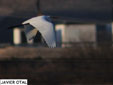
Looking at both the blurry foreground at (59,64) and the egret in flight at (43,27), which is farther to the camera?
the blurry foreground at (59,64)

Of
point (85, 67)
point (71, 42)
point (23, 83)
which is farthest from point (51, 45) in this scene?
point (71, 42)

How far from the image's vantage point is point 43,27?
9.25ft

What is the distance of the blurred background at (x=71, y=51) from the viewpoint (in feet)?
61.8

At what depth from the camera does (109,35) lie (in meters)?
22.1

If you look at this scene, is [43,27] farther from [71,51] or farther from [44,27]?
[71,51]

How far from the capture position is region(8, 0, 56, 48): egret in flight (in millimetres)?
2771

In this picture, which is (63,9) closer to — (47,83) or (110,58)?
(110,58)

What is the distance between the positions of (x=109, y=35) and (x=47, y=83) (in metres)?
8.33

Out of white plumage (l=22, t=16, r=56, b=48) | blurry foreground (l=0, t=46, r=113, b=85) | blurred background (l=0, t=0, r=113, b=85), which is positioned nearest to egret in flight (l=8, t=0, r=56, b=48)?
white plumage (l=22, t=16, r=56, b=48)

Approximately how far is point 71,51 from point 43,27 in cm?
1944

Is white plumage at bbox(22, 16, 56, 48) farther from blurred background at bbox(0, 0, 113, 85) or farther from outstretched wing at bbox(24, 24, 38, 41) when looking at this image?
blurred background at bbox(0, 0, 113, 85)

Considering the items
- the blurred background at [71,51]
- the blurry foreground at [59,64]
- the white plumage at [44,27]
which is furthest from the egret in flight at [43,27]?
the blurred background at [71,51]

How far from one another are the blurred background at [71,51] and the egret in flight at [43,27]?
13783 mm

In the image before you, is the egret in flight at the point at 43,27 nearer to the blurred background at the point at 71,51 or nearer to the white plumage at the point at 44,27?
the white plumage at the point at 44,27
